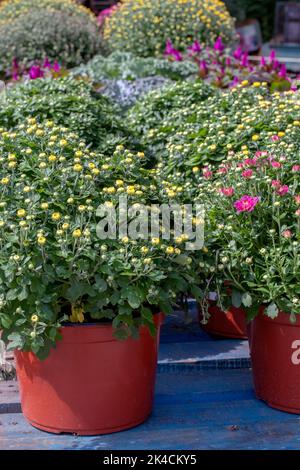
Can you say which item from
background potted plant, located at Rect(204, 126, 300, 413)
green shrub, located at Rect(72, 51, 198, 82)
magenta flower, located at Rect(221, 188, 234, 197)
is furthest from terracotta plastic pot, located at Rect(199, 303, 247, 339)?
green shrub, located at Rect(72, 51, 198, 82)

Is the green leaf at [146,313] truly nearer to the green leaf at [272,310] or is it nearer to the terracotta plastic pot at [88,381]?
the terracotta plastic pot at [88,381]

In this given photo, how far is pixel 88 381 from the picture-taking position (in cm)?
244

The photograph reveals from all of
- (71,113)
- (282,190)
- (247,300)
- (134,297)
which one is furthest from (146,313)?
(71,113)

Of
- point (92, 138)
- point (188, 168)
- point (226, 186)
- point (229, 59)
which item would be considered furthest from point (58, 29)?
point (226, 186)

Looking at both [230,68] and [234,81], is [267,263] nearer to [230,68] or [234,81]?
[234,81]

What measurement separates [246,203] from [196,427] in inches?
30.6

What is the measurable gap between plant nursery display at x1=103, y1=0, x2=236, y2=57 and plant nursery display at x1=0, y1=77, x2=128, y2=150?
3.20 m

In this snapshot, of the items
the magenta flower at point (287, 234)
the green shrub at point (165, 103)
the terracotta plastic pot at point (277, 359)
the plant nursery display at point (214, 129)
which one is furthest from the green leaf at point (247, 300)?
the green shrub at point (165, 103)

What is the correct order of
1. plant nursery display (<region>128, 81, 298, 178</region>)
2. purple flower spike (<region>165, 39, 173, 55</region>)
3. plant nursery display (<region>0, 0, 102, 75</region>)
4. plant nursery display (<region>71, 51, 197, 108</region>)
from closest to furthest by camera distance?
plant nursery display (<region>128, 81, 298, 178</region>), plant nursery display (<region>71, 51, 197, 108</region>), purple flower spike (<region>165, 39, 173, 55</region>), plant nursery display (<region>0, 0, 102, 75</region>)

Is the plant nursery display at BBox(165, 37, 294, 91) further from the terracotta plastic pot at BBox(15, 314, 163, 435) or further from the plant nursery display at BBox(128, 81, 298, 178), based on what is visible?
the terracotta plastic pot at BBox(15, 314, 163, 435)

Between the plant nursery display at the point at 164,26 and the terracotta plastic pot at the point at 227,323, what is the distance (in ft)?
14.1

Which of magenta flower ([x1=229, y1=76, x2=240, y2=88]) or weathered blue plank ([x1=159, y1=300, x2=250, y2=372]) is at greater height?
magenta flower ([x1=229, y1=76, x2=240, y2=88])

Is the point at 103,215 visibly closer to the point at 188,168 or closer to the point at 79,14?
the point at 188,168

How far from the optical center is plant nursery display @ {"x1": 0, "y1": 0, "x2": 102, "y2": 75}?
23.1ft
